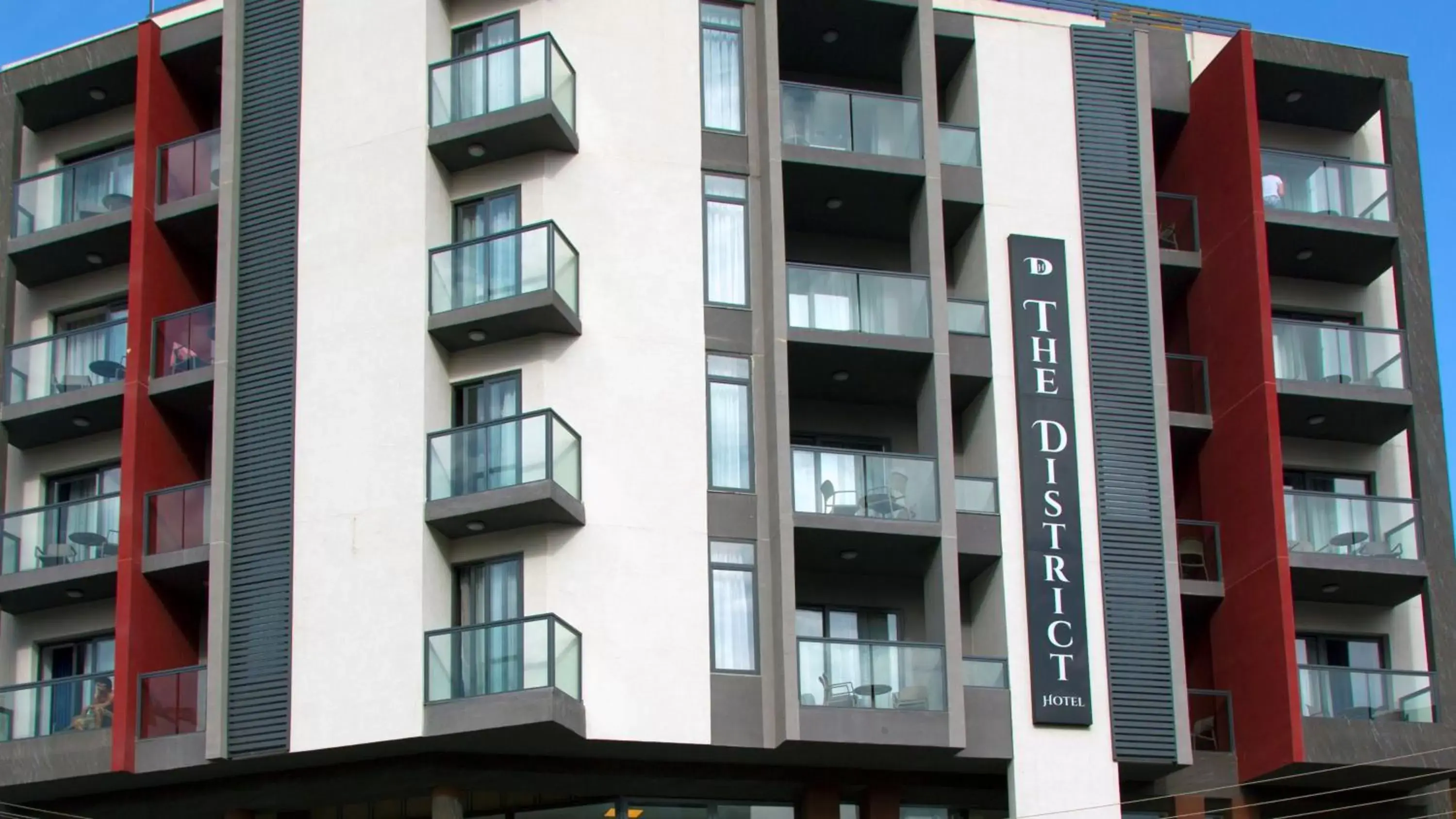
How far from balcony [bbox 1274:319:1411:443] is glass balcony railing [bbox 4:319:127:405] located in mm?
21570

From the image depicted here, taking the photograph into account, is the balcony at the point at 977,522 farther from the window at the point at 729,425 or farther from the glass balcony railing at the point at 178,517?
the glass balcony railing at the point at 178,517

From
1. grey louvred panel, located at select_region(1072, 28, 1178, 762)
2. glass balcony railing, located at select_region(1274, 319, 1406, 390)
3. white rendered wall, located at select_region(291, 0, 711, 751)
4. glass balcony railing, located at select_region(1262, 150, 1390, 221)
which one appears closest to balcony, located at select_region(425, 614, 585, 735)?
white rendered wall, located at select_region(291, 0, 711, 751)

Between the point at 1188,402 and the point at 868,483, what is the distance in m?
7.54

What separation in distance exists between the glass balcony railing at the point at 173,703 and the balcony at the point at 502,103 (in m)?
9.91

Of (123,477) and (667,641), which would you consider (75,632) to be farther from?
(667,641)

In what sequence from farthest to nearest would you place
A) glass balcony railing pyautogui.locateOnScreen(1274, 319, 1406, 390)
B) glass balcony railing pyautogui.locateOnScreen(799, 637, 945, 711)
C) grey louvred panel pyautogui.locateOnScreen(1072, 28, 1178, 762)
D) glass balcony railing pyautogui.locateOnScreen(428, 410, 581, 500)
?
glass balcony railing pyautogui.locateOnScreen(1274, 319, 1406, 390) < grey louvred panel pyautogui.locateOnScreen(1072, 28, 1178, 762) < glass balcony railing pyautogui.locateOnScreen(799, 637, 945, 711) < glass balcony railing pyautogui.locateOnScreen(428, 410, 581, 500)

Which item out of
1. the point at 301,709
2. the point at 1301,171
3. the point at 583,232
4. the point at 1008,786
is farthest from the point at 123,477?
the point at 1301,171

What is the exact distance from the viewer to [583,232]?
39.2 metres

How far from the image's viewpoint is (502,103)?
1559 inches

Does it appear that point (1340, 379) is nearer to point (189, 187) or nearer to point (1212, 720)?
point (1212, 720)

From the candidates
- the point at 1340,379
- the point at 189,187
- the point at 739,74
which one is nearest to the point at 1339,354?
the point at 1340,379

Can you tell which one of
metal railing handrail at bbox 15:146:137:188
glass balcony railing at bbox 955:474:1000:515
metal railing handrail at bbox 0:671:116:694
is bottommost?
metal railing handrail at bbox 0:671:116:694

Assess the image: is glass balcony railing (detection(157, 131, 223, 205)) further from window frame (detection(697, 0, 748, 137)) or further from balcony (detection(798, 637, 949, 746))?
balcony (detection(798, 637, 949, 746))

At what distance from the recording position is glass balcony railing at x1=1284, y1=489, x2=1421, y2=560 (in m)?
41.5
